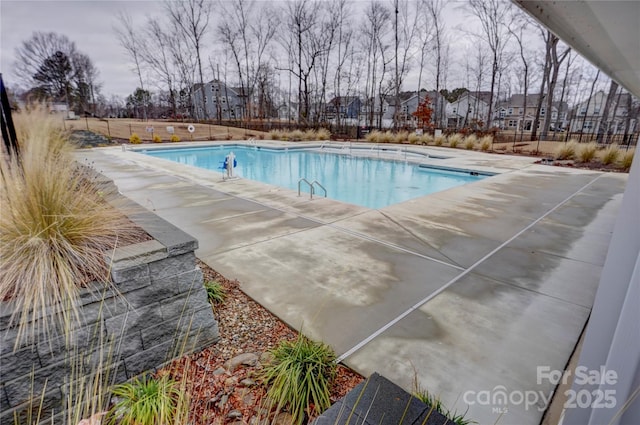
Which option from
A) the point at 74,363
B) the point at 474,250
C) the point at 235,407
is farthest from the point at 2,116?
the point at 474,250

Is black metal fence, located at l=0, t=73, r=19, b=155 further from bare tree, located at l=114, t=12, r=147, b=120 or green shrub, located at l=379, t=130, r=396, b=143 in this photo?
bare tree, located at l=114, t=12, r=147, b=120

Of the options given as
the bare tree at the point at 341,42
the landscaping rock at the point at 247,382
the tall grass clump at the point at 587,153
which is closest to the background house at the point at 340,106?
the bare tree at the point at 341,42

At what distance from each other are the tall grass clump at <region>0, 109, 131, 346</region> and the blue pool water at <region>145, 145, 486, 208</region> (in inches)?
195

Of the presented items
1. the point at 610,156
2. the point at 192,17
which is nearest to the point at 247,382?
the point at 610,156

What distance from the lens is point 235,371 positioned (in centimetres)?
194

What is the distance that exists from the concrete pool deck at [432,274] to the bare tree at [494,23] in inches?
770

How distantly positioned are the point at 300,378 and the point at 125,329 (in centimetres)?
103

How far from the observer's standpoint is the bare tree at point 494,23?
20.8 m

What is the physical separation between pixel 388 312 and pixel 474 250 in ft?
6.11

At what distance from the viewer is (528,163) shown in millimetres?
11305

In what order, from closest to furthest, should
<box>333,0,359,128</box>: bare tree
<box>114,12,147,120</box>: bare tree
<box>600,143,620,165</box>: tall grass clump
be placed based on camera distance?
1. <box>600,143,620,165</box>: tall grass clump
2. <box>333,0,359,128</box>: bare tree
3. <box>114,12,147,120</box>: bare tree

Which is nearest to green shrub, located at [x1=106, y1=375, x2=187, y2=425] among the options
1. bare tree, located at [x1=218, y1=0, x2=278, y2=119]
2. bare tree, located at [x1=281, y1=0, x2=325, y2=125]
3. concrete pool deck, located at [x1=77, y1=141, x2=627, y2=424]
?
concrete pool deck, located at [x1=77, y1=141, x2=627, y2=424]

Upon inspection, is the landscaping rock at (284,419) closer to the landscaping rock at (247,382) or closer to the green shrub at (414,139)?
the landscaping rock at (247,382)

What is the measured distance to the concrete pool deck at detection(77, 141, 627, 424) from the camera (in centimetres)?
205
